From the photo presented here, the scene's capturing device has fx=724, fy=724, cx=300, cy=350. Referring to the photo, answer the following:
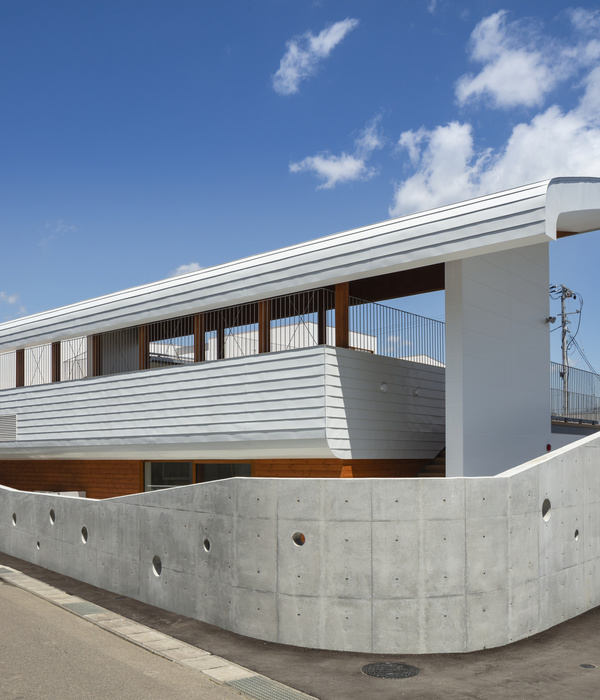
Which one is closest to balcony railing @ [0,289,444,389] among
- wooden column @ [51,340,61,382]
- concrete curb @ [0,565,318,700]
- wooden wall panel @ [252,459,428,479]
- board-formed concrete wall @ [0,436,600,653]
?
wooden column @ [51,340,61,382]

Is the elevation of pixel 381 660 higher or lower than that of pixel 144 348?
lower

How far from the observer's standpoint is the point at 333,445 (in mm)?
12734

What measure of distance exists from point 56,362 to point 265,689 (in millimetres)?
13625

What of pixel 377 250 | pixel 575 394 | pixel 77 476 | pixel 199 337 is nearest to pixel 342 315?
pixel 377 250

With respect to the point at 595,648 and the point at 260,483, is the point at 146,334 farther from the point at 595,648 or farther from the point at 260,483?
the point at 595,648

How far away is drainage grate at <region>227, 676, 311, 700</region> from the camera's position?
24.8 ft

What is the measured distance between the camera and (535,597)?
32.1ft

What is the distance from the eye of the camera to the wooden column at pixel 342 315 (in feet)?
43.6

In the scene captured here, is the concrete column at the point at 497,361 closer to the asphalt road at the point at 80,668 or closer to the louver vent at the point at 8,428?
the asphalt road at the point at 80,668

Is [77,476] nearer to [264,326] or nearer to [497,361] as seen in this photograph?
[264,326]

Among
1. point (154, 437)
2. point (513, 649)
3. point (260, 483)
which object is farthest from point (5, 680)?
point (154, 437)

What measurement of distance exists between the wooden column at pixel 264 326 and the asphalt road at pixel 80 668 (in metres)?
6.06

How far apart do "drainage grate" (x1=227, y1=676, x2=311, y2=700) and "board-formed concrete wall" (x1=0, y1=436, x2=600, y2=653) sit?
4.52 ft

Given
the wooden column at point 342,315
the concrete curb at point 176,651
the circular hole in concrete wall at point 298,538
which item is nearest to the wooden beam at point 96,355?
the concrete curb at point 176,651
